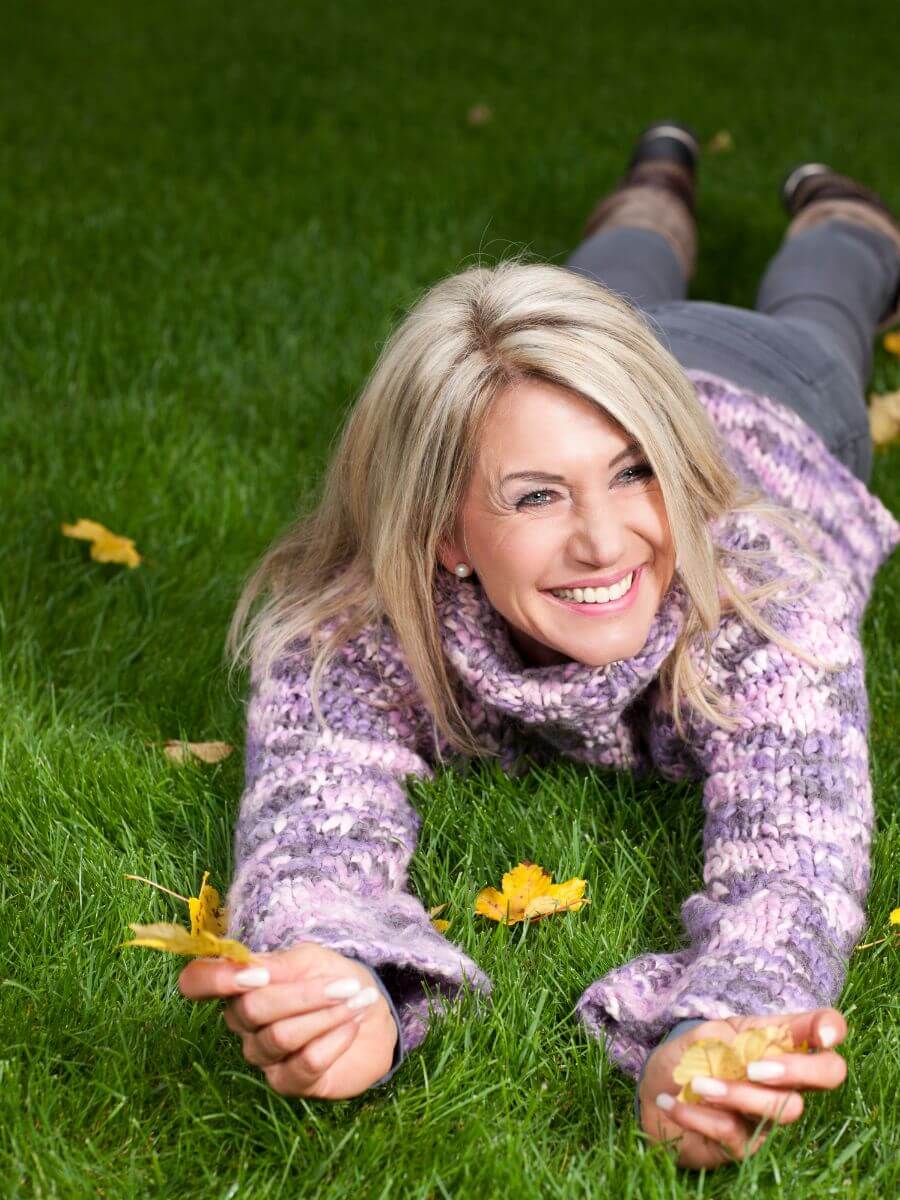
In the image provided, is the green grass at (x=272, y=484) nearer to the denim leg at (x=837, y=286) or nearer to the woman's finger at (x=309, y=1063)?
the woman's finger at (x=309, y=1063)

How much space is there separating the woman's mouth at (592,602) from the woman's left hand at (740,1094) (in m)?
0.56

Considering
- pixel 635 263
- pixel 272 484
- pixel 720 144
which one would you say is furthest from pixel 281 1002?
pixel 720 144

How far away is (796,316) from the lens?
124 inches

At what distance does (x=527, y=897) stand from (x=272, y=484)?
1410 millimetres

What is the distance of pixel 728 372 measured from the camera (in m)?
2.62

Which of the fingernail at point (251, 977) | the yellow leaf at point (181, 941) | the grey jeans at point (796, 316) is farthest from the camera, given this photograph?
the grey jeans at point (796, 316)

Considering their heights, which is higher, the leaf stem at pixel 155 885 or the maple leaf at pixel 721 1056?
the maple leaf at pixel 721 1056

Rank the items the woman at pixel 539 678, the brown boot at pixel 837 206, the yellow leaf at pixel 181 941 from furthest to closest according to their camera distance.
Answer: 1. the brown boot at pixel 837 206
2. the woman at pixel 539 678
3. the yellow leaf at pixel 181 941

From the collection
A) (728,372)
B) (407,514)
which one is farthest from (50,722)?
(728,372)

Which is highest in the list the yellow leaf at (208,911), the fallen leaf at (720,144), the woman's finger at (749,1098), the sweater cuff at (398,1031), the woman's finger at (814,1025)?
the fallen leaf at (720,144)

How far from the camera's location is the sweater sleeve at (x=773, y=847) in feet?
5.34

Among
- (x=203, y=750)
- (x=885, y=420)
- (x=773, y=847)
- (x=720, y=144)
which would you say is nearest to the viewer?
(x=773, y=847)

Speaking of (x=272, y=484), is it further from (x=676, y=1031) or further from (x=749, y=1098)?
(x=749, y=1098)

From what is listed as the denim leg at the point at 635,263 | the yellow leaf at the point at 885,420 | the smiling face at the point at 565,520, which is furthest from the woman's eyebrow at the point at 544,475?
the yellow leaf at the point at 885,420
